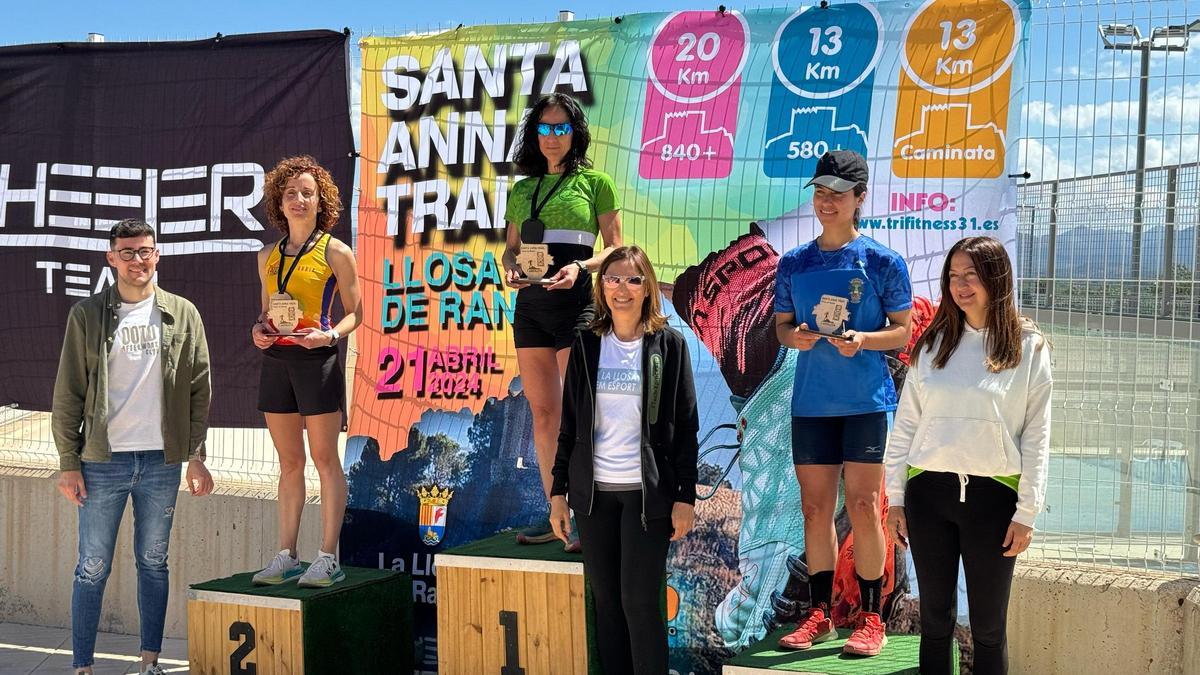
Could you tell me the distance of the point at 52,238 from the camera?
20.6ft

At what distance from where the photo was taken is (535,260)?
4.33 meters

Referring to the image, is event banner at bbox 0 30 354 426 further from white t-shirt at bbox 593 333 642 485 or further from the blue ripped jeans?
white t-shirt at bbox 593 333 642 485

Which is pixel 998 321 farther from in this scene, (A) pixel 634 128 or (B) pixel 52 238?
(B) pixel 52 238

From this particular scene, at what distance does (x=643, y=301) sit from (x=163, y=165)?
324 centimetres

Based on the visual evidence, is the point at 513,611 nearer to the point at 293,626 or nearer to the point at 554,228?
the point at 293,626

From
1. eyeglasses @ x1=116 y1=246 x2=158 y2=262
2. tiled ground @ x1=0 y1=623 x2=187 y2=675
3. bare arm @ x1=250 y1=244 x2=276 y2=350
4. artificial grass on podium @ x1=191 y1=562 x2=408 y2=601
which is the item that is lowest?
tiled ground @ x1=0 y1=623 x2=187 y2=675

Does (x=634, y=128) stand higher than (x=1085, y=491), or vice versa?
(x=634, y=128)

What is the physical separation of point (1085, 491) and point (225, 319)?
13.2 feet

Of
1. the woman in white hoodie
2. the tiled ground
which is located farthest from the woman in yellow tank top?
the woman in white hoodie

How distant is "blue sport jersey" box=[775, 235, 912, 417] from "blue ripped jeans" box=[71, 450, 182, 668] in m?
2.57

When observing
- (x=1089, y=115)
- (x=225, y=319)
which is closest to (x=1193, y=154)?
(x=1089, y=115)

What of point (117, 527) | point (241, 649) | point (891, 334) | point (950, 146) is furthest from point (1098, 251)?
point (117, 527)

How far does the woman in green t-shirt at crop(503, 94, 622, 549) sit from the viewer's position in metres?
4.55

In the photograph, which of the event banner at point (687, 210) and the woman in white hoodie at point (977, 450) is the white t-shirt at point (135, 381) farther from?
the woman in white hoodie at point (977, 450)
